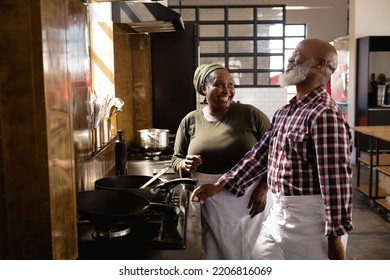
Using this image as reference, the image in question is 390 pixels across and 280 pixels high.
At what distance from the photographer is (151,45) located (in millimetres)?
4527

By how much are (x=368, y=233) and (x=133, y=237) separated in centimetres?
316

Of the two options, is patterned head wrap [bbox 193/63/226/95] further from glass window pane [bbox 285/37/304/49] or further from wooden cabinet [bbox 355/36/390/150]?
glass window pane [bbox 285/37/304/49]

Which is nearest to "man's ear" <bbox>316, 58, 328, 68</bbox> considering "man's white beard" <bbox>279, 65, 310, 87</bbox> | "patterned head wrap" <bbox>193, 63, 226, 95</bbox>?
"man's white beard" <bbox>279, 65, 310, 87</bbox>

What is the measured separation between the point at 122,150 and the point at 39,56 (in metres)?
1.50

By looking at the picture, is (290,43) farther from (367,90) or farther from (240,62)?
(367,90)

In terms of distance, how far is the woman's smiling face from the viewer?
2.43 meters

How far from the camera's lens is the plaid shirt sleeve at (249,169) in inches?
80.7

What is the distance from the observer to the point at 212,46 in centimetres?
812

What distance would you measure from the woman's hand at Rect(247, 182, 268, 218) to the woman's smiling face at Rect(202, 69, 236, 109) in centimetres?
46

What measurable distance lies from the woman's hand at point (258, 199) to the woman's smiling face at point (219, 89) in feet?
1.50

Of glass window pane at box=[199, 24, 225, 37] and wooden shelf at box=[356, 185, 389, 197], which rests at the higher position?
glass window pane at box=[199, 24, 225, 37]

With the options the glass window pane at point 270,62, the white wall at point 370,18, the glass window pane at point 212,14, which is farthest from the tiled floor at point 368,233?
the glass window pane at point 212,14

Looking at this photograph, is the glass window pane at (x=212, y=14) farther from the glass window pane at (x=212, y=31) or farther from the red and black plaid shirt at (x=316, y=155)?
the red and black plaid shirt at (x=316, y=155)

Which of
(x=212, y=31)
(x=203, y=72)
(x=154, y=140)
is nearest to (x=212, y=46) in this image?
(x=212, y=31)
